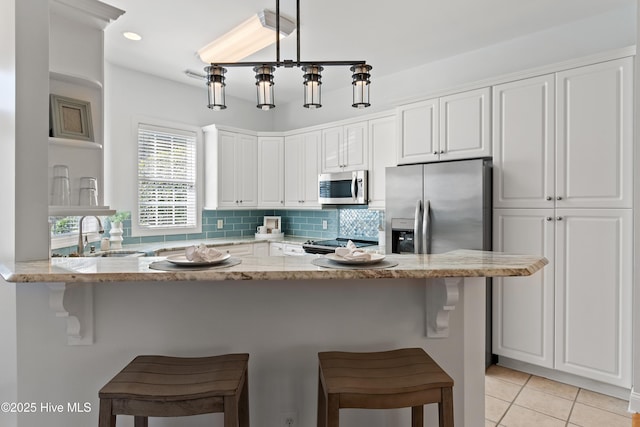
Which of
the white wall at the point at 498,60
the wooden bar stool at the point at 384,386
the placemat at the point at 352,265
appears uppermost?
the white wall at the point at 498,60

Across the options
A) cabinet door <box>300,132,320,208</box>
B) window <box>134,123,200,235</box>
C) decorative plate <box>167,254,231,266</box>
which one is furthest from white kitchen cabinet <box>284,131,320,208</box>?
decorative plate <box>167,254,231,266</box>

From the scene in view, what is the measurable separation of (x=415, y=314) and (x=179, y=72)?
3.65 metres

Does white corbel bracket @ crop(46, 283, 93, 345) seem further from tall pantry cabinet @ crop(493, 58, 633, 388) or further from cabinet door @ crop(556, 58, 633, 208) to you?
cabinet door @ crop(556, 58, 633, 208)

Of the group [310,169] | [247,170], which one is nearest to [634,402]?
[310,169]

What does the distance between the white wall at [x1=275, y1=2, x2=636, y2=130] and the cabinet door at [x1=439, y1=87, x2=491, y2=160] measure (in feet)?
0.49

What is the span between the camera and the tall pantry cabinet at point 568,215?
2.46 meters

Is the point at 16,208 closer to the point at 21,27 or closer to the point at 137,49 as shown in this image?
the point at 21,27

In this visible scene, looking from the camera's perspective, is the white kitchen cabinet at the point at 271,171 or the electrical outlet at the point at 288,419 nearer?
the electrical outlet at the point at 288,419

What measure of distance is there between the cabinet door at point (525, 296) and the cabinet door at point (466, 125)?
1.91 feet

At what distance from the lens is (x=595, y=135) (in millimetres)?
2537

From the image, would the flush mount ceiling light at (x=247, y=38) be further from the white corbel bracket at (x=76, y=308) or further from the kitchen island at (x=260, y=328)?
the white corbel bracket at (x=76, y=308)

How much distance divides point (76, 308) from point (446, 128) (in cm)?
297

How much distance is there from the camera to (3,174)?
5.18 ft

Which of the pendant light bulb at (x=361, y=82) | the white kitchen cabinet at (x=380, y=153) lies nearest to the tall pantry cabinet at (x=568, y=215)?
the white kitchen cabinet at (x=380, y=153)
